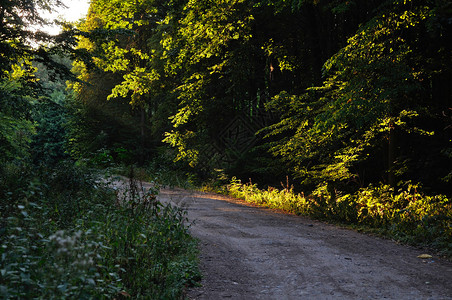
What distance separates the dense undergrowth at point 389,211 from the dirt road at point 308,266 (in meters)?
0.67

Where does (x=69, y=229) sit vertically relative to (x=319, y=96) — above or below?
below

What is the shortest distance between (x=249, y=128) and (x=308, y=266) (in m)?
15.5

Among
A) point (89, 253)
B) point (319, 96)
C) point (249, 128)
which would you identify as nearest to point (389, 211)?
point (319, 96)

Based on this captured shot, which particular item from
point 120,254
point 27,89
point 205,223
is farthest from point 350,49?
point 27,89

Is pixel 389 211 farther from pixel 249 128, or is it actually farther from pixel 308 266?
pixel 249 128

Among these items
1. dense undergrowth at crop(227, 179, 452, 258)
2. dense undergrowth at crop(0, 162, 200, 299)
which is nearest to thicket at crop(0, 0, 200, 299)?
dense undergrowth at crop(0, 162, 200, 299)

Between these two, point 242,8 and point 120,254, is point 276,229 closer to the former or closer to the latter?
point 120,254

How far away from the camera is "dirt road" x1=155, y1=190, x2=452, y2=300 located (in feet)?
16.9

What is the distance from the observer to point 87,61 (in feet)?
35.2

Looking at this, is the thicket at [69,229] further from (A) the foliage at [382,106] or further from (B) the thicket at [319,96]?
(A) the foliage at [382,106]

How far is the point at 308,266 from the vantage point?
632cm

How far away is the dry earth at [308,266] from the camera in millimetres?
5156

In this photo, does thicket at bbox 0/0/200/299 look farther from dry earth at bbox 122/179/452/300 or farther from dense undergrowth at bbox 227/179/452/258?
dense undergrowth at bbox 227/179/452/258

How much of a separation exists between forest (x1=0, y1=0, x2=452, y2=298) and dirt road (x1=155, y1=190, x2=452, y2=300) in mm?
640
